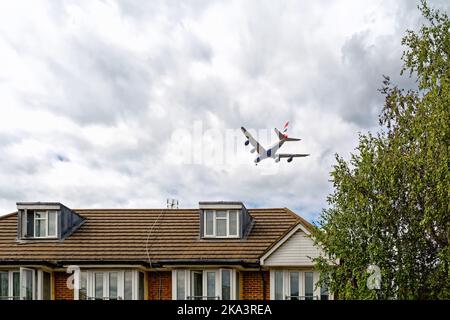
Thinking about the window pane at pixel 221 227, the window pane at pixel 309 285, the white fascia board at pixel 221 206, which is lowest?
the window pane at pixel 309 285

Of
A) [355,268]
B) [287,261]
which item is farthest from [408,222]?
[287,261]

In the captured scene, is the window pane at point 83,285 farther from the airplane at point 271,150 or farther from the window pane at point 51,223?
the airplane at point 271,150

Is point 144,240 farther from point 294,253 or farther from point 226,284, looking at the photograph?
point 294,253

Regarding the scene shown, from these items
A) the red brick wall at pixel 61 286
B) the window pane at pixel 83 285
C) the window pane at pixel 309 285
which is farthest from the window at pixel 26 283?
the window pane at pixel 309 285

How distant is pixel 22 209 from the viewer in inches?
1208

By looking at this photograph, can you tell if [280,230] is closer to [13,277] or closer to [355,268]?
[355,268]

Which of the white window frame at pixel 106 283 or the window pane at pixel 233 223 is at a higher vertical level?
the window pane at pixel 233 223

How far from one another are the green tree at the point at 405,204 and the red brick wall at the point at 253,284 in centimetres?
643

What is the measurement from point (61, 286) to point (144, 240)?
15.7 feet

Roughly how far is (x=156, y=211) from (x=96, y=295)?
6.49m

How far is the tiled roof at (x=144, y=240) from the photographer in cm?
2902

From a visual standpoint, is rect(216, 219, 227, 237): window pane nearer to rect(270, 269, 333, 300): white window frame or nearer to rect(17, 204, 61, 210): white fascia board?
rect(270, 269, 333, 300): white window frame

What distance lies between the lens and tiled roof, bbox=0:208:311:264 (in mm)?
29016

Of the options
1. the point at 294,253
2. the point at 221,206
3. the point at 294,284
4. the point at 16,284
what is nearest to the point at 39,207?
the point at 16,284
